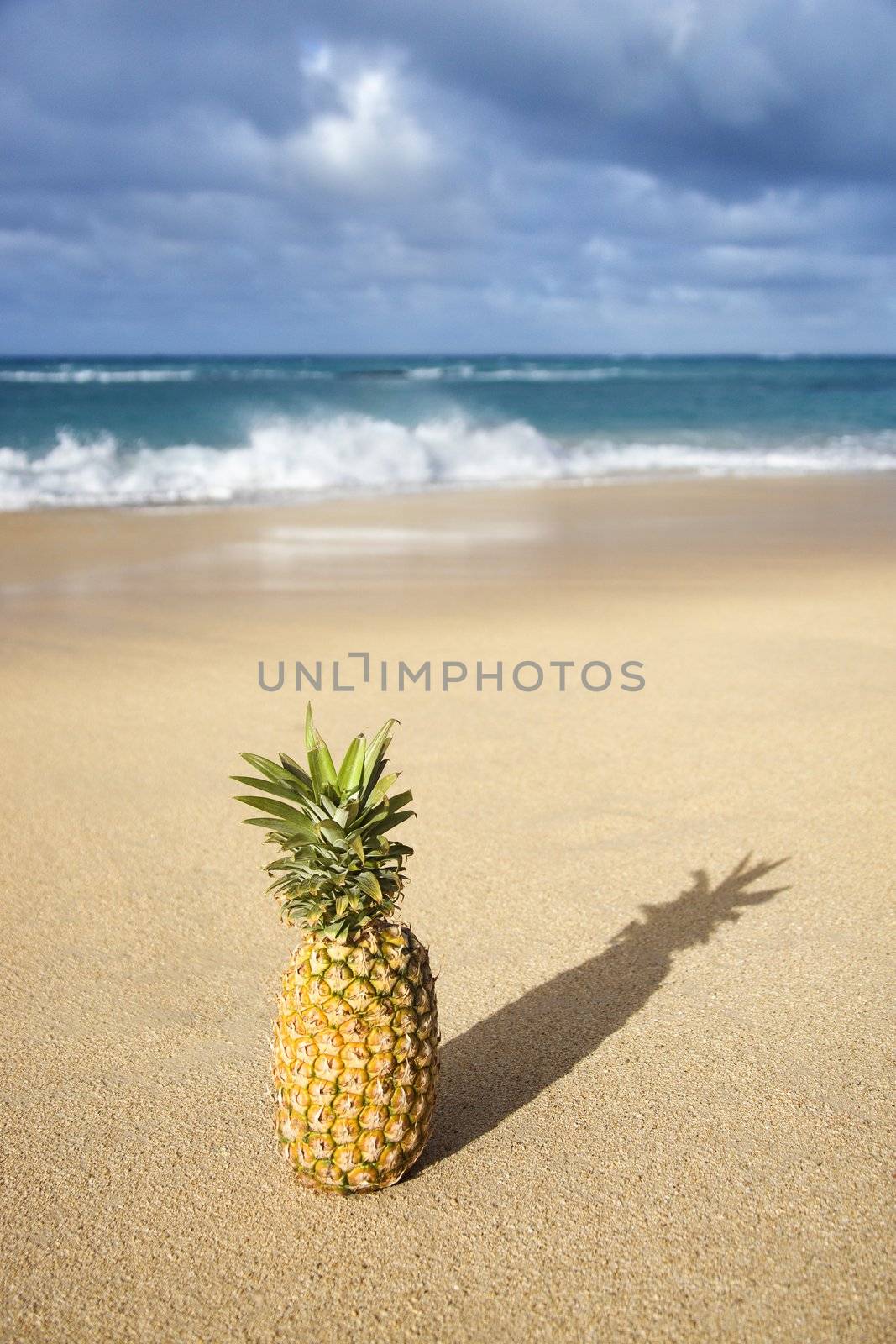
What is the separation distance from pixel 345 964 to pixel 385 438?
862 inches

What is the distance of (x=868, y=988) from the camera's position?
10.5 ft

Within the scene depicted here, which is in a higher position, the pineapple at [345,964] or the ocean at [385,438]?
the ocean at [385,438]

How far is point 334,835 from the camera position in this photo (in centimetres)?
219

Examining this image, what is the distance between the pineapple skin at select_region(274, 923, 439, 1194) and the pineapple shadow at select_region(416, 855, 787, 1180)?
258 mm

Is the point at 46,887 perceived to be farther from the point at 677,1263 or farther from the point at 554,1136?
the point at 677,1263

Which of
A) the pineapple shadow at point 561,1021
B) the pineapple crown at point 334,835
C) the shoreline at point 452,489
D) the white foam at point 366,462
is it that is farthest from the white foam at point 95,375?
the pineapple crown at point 334,835

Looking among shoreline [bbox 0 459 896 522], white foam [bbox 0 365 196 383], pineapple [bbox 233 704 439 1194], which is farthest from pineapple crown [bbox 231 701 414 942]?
white foam [bbox 0 365 196 383]

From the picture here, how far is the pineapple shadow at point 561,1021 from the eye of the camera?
274 centimetres

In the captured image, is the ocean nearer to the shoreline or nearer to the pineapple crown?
the shoreline

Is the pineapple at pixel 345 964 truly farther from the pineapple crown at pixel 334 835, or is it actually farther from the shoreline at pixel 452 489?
the shoreline at pixel 452 489

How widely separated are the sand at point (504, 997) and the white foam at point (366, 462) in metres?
10.7

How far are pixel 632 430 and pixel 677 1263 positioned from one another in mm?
27231

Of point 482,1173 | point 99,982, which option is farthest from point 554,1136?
point 99,982

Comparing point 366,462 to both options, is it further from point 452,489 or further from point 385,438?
point 452,489
